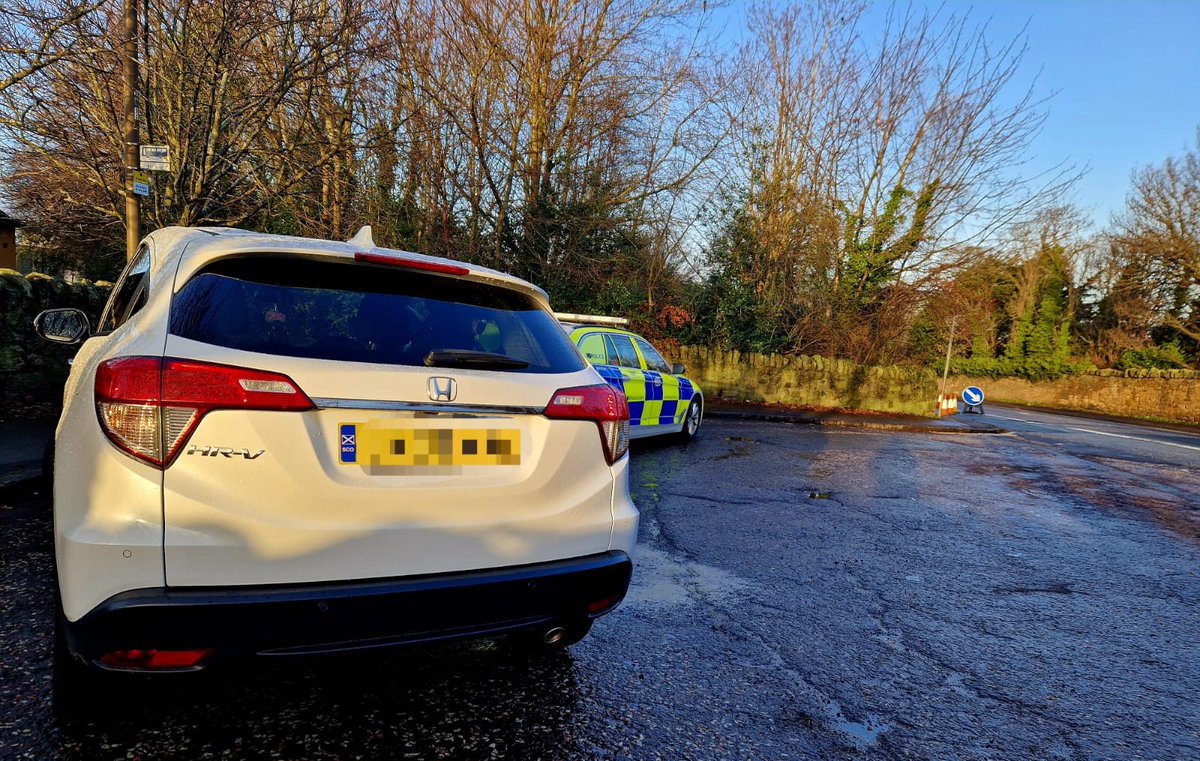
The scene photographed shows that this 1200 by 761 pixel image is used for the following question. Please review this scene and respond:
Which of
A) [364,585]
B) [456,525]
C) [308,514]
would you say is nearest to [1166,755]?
[456,525]

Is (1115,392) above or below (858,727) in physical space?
above

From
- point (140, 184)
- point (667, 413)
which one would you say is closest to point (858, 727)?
point (667, 413)

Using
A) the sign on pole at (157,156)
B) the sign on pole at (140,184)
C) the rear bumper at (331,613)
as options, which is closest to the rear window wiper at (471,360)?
the rear bumper at (331,613)

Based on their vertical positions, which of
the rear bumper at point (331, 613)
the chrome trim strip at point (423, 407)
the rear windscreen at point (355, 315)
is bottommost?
the rear bumper at point (331, 613)

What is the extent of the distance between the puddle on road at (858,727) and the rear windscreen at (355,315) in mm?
1532

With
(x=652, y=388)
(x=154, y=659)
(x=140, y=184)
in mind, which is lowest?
(x=154, y=659)

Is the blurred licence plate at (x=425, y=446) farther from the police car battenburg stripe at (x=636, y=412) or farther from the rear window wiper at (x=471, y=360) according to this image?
the police car battenburg stripe at (x=636, y=412)

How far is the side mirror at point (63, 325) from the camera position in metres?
3.38

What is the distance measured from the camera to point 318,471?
1897 mm

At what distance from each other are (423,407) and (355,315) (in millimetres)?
412

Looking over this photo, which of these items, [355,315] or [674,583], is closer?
[355,315]

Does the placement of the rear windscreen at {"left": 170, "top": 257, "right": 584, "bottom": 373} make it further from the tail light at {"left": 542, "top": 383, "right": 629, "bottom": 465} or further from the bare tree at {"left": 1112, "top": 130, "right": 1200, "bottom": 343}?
the bare tree at {"left": 1112, "top": 130, "right": 1200, "bottom": 343}

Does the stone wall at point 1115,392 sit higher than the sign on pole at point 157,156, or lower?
lower

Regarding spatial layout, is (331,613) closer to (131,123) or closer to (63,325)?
(63,325)
